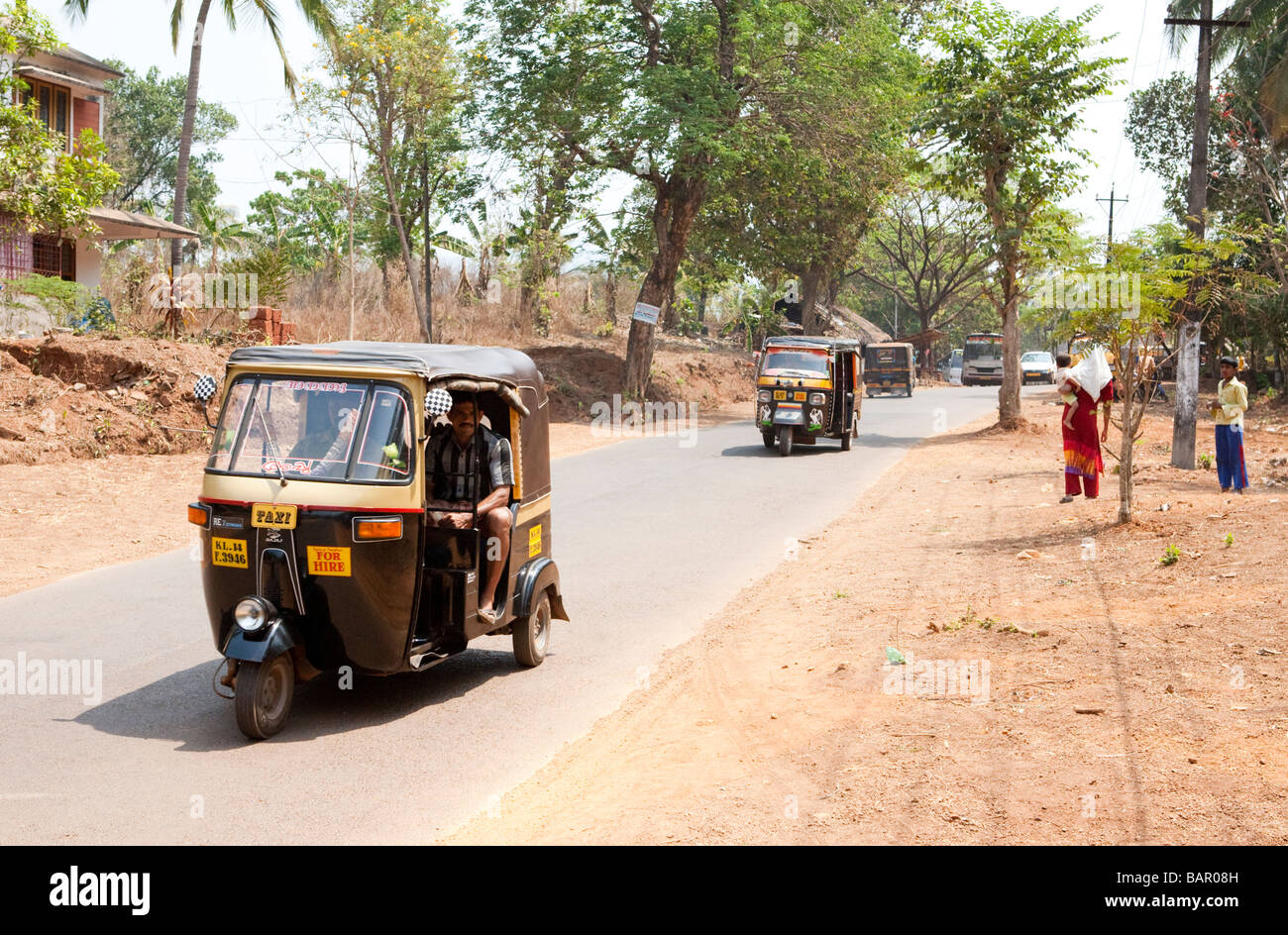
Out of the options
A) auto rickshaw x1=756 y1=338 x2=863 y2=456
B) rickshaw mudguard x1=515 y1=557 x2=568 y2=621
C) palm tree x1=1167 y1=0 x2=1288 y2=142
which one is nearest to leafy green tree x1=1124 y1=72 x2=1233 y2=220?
palm tree x1=1167 y1=0 x2=1288 y2=142

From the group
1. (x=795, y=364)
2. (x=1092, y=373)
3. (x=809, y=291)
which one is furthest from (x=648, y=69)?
(x=809, y=291)

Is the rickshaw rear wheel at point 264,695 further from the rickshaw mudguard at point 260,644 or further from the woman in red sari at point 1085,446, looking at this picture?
the woman in red sari at point 1085,446

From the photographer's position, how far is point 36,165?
1859 centimetres

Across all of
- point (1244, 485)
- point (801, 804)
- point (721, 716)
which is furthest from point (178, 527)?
point (1244, 485)

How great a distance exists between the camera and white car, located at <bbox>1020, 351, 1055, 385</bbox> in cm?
6244

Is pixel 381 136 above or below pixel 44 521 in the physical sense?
above

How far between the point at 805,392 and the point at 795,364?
2.38 ft

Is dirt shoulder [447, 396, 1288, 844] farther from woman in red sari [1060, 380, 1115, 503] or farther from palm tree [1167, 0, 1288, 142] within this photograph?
palm tree [1167, 0, 1288, 142]

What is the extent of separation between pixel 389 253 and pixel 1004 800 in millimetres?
42431

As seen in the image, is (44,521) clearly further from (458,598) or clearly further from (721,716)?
(721,716)

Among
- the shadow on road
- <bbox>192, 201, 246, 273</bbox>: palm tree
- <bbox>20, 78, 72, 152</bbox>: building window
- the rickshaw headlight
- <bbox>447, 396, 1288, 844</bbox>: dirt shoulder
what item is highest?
<bbox>20, 78, 72, 152</bbox>: building window

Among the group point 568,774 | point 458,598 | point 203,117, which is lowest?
point 568,774

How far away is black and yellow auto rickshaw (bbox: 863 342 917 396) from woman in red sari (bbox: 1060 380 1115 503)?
37.7 m

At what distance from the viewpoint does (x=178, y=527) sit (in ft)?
46.6
